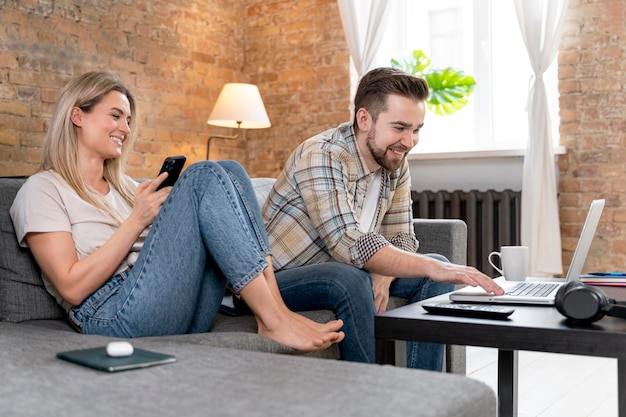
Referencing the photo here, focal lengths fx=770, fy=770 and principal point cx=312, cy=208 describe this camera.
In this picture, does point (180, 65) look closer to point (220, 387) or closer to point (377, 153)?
point (377, 153)

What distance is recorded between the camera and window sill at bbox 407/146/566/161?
453 cm

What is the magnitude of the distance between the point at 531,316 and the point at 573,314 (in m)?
0.12

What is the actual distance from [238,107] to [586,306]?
11.7 ft

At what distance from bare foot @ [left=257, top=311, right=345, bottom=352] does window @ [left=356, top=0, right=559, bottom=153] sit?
3.23 meters

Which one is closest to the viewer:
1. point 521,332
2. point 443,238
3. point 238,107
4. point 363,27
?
point 521,332

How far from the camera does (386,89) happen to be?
89.5 inches

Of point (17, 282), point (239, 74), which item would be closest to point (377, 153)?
point (17, 282)

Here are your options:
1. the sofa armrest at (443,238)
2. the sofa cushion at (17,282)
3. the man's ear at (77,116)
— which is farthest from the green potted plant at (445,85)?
the sofa cushion at (17,282)

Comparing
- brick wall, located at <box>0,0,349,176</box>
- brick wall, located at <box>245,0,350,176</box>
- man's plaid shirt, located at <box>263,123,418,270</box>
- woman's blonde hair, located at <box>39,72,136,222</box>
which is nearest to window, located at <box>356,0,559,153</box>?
brick wall, located at <box>245,0,350,176</box>

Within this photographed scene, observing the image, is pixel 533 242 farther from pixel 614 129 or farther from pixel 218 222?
pixel 218 222

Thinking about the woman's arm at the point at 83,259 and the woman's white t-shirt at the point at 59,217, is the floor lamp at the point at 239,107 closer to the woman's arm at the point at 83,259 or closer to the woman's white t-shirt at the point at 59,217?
the woman's white t-shirt at the point at 59,217

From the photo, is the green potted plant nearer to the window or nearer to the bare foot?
the window

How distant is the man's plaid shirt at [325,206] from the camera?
2.10 m

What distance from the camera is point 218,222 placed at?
1747 mm
